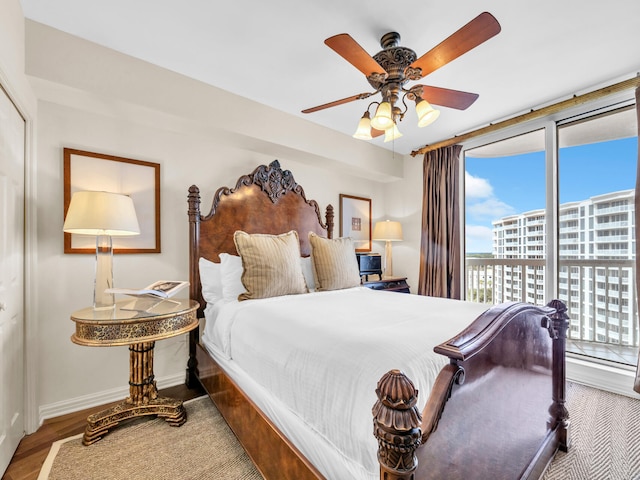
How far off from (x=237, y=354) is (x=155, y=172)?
5.50ft

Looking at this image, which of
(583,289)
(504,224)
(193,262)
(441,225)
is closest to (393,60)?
(193,262)

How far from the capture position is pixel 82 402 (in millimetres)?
2162

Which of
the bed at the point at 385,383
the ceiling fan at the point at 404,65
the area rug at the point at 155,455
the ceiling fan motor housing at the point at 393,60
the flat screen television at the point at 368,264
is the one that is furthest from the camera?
the flat screen television at the point at 368,264

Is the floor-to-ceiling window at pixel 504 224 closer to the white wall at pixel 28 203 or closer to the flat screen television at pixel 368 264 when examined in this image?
the flat screen television at pixel 368 264

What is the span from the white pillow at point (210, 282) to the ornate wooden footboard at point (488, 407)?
6.22 feet

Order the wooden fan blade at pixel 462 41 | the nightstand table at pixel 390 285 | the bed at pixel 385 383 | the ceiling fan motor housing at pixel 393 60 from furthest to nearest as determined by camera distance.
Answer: the nightstand table at pixel 390 285
the ceiling fan motor housing at pixel 393 60
the wooden fan blade at pixel 462 41
the bed at pixel 385 383

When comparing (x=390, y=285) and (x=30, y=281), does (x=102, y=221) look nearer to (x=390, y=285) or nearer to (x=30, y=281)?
(x=30, y=281)

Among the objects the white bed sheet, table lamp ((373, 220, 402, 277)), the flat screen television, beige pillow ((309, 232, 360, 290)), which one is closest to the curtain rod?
table lamp ((373, 220, 402, 277))

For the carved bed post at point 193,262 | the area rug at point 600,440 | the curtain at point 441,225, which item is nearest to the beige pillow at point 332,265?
the carved bed post at point 193,262

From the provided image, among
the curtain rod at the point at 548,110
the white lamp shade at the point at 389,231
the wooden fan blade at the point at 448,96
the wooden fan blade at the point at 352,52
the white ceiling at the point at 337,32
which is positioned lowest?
the white lamp shade at the point at 389,231

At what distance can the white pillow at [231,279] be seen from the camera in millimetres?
2326

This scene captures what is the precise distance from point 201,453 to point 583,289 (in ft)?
12.9

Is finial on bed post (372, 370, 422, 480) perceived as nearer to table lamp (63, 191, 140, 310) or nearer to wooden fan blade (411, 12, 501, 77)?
wooden fan blade (411, 12, 501, 77)

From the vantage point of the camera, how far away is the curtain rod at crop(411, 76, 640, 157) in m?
2.36
